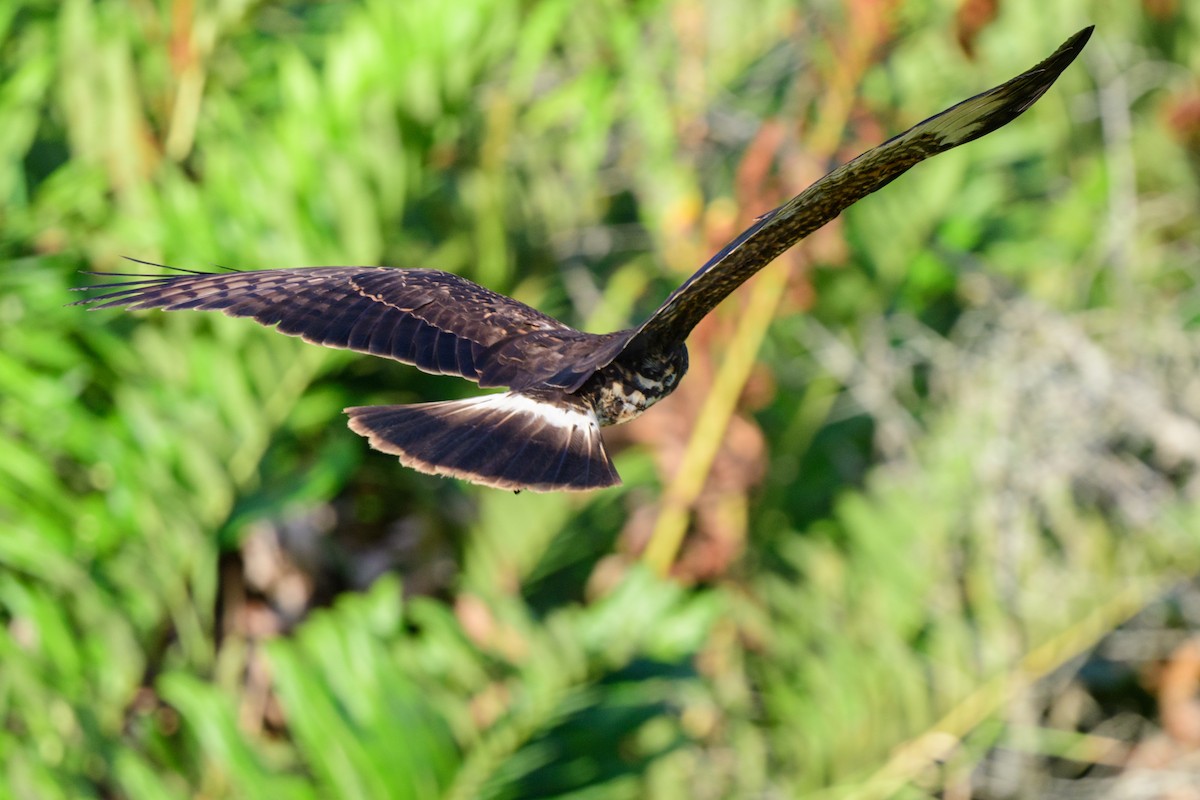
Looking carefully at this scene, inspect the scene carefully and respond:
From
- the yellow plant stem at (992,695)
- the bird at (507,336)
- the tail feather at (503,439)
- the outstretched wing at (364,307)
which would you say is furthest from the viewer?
the yellow plant stem at (992,695)

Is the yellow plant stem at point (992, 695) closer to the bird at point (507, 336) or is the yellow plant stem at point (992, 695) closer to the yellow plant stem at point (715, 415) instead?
the yellow plant stem at point (715, 415)

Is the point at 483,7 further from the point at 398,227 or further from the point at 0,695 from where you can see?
the point at 0,695

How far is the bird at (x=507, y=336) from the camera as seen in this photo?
7.81ft

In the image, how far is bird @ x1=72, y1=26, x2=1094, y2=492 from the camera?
Answer: 238 cm

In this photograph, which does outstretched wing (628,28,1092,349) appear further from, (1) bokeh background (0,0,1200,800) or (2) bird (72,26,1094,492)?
(1) bokeh background (0,0,1200,800)

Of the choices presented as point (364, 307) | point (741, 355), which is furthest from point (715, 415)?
point (364, 307)

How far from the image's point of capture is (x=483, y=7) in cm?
448

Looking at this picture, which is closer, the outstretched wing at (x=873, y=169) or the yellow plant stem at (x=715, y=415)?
the outstretched wing at (x=873, y=169)

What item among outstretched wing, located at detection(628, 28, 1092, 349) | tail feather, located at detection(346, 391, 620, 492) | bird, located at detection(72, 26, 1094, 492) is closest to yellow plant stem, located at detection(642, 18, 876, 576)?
bird, located at detection(72, 26, 1094, 492)

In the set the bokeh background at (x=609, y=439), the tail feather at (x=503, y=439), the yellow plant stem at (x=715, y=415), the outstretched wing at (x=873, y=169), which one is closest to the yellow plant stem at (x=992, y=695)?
the bokeh background at (x=609, y=439)

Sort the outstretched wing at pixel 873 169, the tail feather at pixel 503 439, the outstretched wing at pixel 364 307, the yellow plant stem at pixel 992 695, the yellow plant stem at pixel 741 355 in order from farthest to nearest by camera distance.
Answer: the yellow plant stem at pixel 741 355, the yellow plant stem at pixel 992 695, the outstretched wing at pixel 364 307, the tail feather at pixel 503 439, the outstretched wing at pixel 873 169

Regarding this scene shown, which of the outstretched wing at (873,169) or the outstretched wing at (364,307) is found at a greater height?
the outstretched wing at (364,307)

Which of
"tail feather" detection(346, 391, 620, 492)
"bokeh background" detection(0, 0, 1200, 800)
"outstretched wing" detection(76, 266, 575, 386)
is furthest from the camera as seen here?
"bokeh background" detection(0, 0, 1200, 800)

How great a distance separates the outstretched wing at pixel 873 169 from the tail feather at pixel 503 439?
36cm
